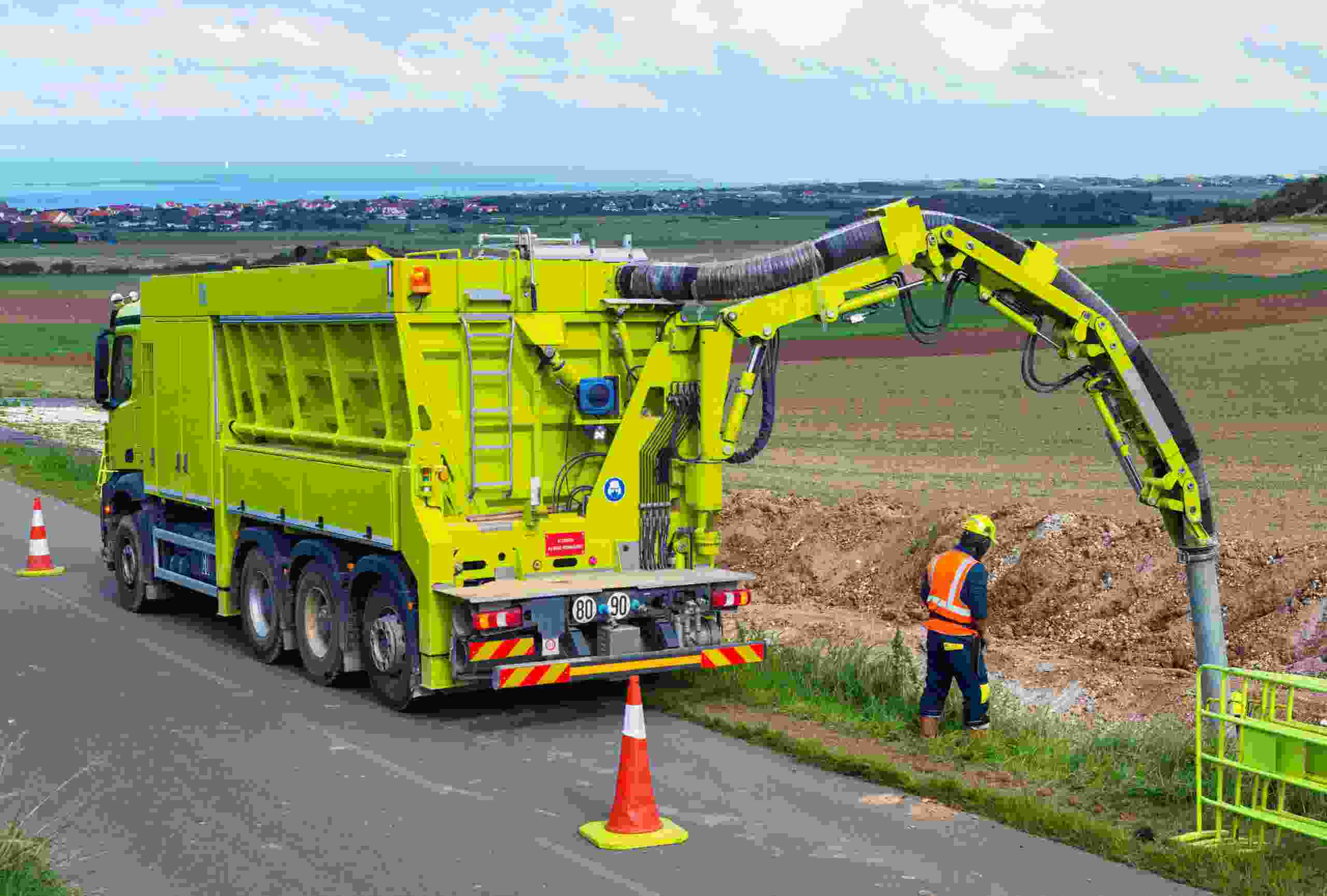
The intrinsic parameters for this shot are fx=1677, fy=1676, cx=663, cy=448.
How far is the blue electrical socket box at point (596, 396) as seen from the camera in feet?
43.8

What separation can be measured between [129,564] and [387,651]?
6381 millimetres

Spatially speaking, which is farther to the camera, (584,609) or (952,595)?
(584,609)

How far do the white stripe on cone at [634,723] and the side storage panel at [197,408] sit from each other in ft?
25.1

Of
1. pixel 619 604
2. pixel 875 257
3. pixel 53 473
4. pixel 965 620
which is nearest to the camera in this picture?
pixel 965 620

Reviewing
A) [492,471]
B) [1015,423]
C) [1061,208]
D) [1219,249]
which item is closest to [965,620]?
[492,471]

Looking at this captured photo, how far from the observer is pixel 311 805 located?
1055 centimetres

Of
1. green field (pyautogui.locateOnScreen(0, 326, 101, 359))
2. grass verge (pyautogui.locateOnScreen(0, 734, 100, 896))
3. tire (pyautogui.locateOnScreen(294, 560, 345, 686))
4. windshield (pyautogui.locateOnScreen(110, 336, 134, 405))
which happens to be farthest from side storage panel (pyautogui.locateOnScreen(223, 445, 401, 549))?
green field (pyautogui.locateOnScreen(0, 326, 101, 359))

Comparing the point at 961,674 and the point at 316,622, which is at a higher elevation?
the point at 961,674

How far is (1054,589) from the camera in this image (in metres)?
17.2

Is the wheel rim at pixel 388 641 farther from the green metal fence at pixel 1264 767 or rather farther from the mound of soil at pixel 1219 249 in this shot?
the mound of soil at pixel 1219 249

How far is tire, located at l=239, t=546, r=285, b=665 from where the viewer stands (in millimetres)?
15156

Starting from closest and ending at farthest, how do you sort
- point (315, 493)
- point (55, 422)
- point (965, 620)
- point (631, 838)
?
point (631, 838) < point (965, 620) < point (315, 493) < point (55, 422)

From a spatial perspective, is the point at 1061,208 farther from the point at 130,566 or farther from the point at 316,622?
the point at 316,622

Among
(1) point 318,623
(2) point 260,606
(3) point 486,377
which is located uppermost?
(3) point 486,377
